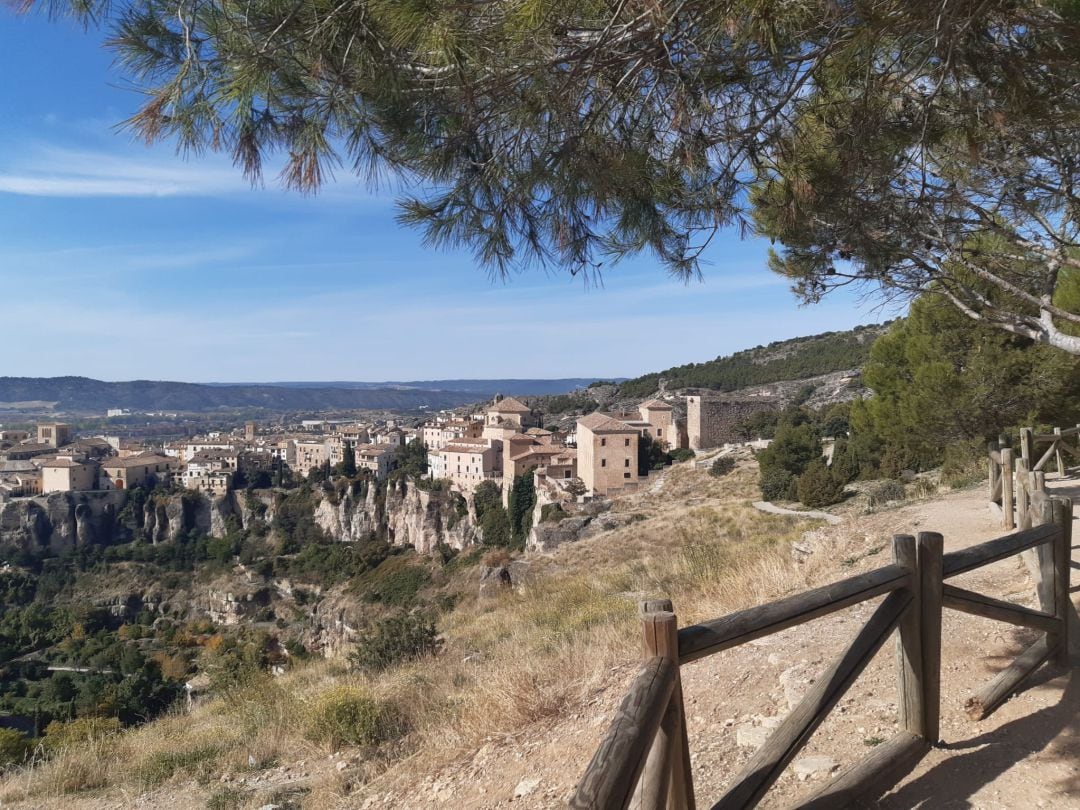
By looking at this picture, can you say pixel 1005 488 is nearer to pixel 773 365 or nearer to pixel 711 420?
pixel 711 420

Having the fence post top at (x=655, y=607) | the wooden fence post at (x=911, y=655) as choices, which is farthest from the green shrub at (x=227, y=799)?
the wooden fence post at (x=911, y=655)

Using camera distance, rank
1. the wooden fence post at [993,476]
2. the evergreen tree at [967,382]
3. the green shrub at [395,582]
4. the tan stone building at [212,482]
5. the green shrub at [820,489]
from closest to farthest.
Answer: the wooden fence post at [993,476] < the evergreen tree at [967,382] < the green shrub at [820,489] < the green shrub at [395,582] < the tan stone building at [212,482]

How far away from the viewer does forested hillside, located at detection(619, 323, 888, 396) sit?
6159cm

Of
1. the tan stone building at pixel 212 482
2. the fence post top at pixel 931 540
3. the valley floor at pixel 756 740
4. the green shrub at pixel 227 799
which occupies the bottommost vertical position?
the tan stone building at pixel 212 482

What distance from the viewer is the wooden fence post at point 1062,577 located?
3.34 m

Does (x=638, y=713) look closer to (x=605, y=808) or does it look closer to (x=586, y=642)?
(x=605, y=808)

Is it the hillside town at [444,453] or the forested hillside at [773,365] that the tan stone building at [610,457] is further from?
the forested hillside at [773,365]

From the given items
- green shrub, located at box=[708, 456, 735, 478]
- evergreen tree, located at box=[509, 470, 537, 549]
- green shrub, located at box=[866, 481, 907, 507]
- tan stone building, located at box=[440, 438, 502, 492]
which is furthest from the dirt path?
tan stone building, located at box=[440, 438, 502, 492]

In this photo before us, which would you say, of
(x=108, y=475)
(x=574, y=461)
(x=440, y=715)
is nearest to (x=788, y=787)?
(x=440, y=715)

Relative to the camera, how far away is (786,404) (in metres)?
48.4

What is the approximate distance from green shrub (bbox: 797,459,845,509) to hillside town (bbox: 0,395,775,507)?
17510 millimetres

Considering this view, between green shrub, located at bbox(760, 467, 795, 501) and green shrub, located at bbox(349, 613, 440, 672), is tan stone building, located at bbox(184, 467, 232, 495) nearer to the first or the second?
green shrub, located at bbox(760, 467, 795, 501)

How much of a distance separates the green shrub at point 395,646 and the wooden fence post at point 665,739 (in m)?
4.90

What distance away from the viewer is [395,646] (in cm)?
672
